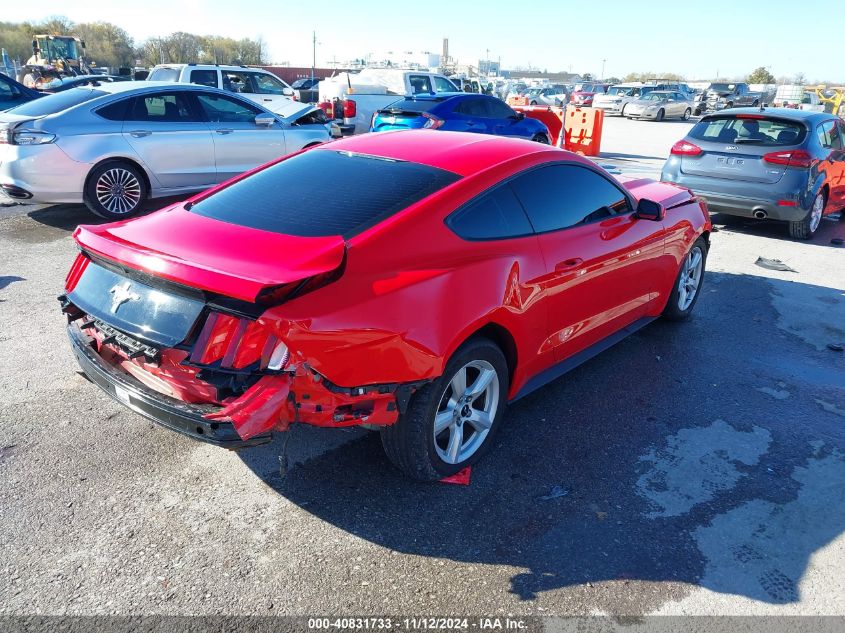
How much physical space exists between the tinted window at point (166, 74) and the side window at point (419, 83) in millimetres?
6236

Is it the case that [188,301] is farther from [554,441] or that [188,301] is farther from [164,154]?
[164,154]

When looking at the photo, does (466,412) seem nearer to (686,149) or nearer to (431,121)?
(686,149)

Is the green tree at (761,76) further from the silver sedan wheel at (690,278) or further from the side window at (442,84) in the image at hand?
the silver sedan wheel at (690,278)

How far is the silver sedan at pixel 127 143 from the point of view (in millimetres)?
7535

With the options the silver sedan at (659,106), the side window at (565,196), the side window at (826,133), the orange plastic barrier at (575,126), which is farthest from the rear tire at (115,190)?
the silver sedan at (659,106)

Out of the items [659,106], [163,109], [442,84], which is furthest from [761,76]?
[163,109]

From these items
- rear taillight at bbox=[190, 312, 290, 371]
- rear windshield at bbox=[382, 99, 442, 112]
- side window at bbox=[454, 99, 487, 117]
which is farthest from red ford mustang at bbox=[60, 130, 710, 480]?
side window at bbox=[454, 99, 487, 117]

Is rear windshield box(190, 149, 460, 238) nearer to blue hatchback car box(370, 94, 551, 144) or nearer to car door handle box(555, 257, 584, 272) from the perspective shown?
car door handle box(555, 257, 584, 272)

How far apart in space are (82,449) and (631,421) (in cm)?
320

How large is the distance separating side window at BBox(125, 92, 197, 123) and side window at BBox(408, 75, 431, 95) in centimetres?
1021

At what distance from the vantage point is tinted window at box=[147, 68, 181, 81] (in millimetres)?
14594

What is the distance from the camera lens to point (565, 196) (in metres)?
4.04

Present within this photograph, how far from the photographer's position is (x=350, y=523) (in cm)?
308

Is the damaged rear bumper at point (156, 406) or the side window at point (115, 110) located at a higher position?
the side window at point (115, 110)
